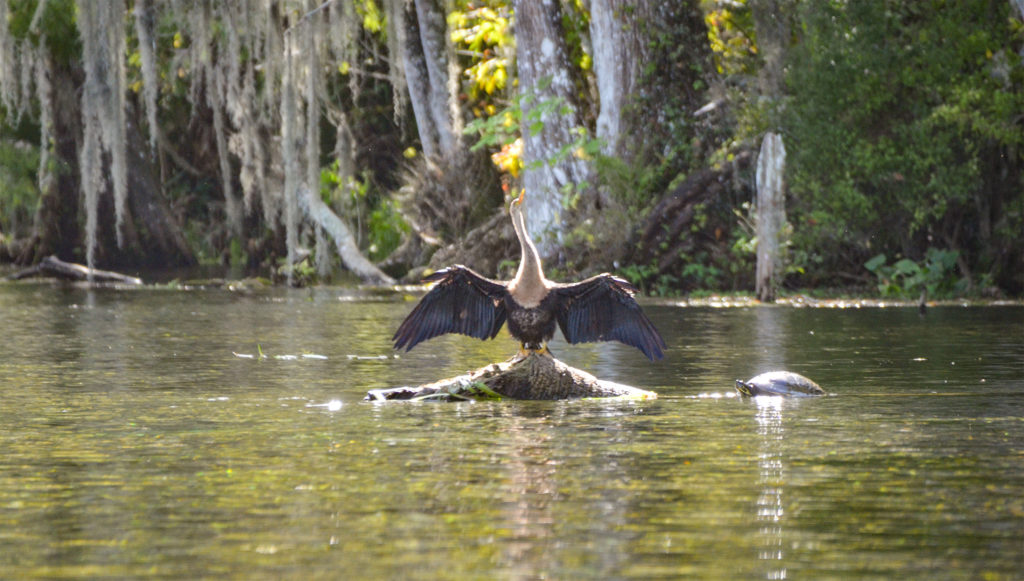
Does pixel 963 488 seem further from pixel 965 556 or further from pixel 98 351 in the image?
pixel 98 351

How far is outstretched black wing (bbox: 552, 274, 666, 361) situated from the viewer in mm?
11383

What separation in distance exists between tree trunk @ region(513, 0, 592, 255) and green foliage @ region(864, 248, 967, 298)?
5211mm

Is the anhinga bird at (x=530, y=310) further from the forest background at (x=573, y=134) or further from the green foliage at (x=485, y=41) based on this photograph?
the green foliage at (x=485, y=41)

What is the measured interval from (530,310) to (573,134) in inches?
656

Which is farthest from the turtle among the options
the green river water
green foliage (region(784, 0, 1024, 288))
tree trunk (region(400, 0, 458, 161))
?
tree trunk (region(400, 0, 458, 161))

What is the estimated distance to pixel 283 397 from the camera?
1143 centimetres

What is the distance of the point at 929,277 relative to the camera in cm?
2395

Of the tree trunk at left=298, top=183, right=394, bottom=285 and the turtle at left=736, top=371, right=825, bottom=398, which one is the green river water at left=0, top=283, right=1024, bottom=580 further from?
the tree trunk at left=298, top=183, right=394, bottom=285

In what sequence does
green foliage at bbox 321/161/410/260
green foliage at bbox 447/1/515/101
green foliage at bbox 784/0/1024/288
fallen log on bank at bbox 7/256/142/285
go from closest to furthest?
green foliage at bbox 784/0/1024/288, green foliage at bbox 447/1/515/101, fallen log on bank at bbox 7/256/142/285, green foliage at bbox 321/161/410/260

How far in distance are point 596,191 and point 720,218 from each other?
2040mm

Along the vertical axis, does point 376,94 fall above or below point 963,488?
above

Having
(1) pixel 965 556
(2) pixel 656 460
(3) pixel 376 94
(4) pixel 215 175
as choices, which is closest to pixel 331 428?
(2) pixel 656 460

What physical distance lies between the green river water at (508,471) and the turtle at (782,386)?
0.61ft

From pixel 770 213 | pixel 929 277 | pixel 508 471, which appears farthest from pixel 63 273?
pixel 508 471
